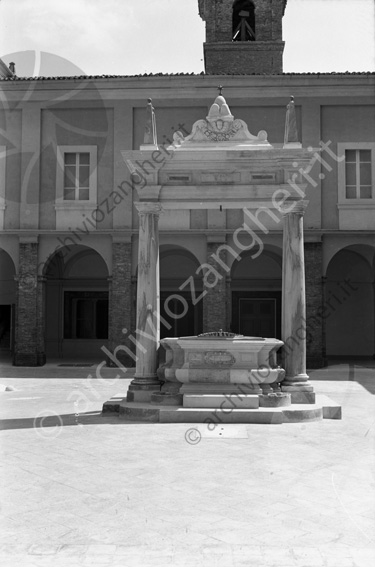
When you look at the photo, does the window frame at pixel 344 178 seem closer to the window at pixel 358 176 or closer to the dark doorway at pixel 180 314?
the window at pixel 358 176

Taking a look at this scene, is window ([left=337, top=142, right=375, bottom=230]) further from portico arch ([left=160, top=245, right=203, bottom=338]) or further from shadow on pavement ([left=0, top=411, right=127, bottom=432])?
shadow on pavement ([left=0, top=411, right=127, bottom=432])

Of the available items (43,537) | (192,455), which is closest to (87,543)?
(43,537)

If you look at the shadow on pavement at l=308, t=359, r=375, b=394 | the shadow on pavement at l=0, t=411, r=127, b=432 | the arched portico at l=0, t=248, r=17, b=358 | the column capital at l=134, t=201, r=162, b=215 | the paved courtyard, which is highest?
the column capital at l=134, t=201, r=162, b=215

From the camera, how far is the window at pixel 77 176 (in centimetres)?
2008

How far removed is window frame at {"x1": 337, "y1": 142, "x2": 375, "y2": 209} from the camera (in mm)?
19375

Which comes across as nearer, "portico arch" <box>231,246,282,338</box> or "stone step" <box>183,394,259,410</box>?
"stone step" <box>183,394,259,410</box>

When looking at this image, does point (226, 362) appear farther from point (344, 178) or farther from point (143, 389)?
point (344, 178)

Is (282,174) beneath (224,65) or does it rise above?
beneath

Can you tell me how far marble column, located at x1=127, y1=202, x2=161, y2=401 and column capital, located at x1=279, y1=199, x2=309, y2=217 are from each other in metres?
2.28

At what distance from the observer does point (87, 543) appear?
15.0ft

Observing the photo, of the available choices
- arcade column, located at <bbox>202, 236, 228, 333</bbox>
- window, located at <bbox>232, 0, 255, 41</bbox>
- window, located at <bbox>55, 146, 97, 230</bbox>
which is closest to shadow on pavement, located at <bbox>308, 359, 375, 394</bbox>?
arcade column, located at <bbox>202, 236, 228, 333</bbox>

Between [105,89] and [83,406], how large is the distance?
12.5m

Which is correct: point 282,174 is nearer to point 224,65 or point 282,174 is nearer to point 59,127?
point 59,127

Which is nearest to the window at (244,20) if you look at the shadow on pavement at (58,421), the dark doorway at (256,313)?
the dark doorway at (256,313)
